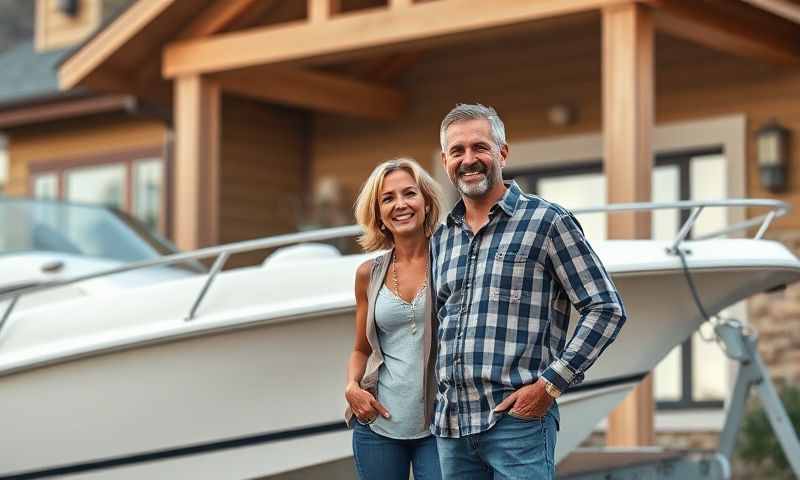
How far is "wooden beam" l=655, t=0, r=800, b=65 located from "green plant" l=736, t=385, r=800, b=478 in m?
2.11

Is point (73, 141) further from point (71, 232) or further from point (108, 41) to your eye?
point (71, 232)

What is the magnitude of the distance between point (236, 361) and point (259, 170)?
5.67 meters

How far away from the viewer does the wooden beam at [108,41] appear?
29.3 ft

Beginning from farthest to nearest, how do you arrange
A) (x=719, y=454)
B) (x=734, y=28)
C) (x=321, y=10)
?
(x=321, y=10)
(x=734, y=28)
(x=719, y=454)

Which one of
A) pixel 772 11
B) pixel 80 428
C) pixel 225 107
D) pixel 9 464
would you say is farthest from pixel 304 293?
pixel 225 107

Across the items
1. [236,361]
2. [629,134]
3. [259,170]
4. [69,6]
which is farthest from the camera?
[69,6]

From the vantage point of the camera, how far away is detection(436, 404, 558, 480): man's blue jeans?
338 centimetres

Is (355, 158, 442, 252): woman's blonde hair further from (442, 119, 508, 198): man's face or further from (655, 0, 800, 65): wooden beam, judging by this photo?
(655, 0, 800, 65): wooden beam

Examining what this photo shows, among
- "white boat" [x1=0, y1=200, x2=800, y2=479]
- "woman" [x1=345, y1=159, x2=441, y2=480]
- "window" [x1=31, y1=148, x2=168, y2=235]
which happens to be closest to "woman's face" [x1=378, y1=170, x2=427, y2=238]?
"woman" [x1=345, y1=159, x2=441, y2=480]

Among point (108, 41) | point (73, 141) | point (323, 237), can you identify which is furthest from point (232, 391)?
point (73, 141)

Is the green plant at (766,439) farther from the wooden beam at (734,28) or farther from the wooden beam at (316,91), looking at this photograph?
the wooden beam at (316,91)

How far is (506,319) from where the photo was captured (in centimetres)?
342

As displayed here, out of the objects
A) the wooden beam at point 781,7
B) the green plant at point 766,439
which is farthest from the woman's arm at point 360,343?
the green plant at point 766,439

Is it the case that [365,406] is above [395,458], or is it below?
above
